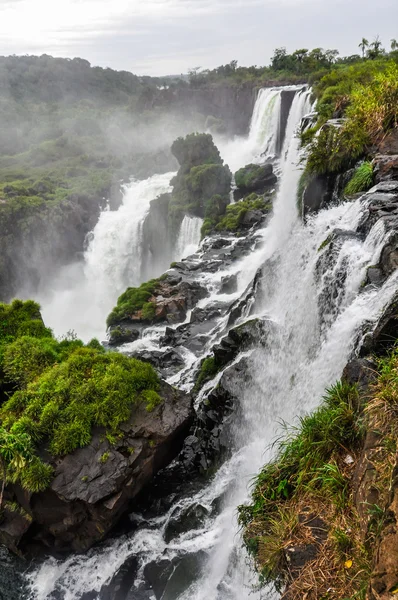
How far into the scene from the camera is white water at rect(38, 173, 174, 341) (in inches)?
1058

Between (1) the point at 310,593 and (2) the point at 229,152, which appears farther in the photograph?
(2) the point at 229,152

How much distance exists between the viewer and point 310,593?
414 cm

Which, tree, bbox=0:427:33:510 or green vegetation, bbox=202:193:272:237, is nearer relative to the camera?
tree, bbox=0:427:33:510

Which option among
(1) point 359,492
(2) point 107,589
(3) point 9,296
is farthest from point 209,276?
(3) point 9,296

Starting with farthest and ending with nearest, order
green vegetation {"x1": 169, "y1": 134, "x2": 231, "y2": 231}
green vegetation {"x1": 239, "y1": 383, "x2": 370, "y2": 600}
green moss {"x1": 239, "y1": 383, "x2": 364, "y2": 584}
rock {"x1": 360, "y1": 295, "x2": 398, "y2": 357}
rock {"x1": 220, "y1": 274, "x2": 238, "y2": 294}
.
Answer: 1. green vegetation {"x1": 169, "y1": 134, "x2": 231, "y2": 231}
2. rock {"x1": 220, "y1": 274, "x2": 238, "y2": 294}
3. rock {"x1": 360, "y1": 295, "x2": 398, "y2": 357}
4. green moss {"x1": 239, "y1": 383, "x2": 364, "y2": 584}
5. green vegetation {"x1": 239, "y1": 383, "x2": 370, "y2": 600}

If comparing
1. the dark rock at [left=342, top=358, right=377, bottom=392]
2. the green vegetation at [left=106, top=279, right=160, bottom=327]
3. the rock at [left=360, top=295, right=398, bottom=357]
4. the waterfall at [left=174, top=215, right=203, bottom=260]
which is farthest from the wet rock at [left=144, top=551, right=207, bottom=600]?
the waterfall at [left=174, top=215, right=203, bottom=260]

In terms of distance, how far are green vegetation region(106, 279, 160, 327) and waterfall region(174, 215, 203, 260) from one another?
7825 mm

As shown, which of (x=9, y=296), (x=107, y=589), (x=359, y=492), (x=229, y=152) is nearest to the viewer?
(x=359, y=492)

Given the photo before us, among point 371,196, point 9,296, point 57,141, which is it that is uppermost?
point 57,141

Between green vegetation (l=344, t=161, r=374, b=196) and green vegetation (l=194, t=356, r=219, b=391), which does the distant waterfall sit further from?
green vegetation (l=194, t=356, r=219, b=391)

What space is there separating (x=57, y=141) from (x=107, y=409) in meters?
55.4

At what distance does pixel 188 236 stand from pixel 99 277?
7462 millimetres

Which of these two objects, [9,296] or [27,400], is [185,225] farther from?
[27,400]

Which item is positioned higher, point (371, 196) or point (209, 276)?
point (371, 196)
